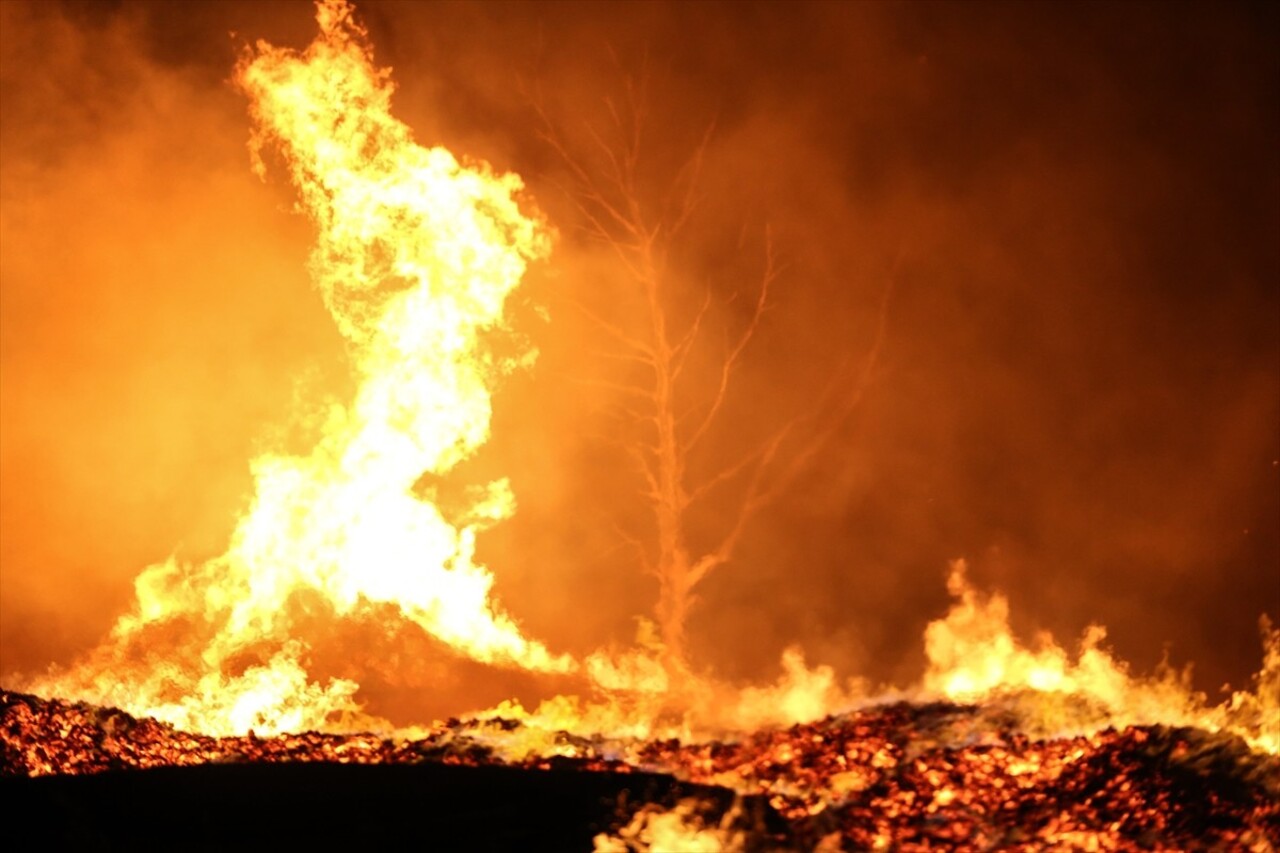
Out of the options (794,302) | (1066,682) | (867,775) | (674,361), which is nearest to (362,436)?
(674,361)

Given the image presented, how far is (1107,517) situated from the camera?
12016 millimetres

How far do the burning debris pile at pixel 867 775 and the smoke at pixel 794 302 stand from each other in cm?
292

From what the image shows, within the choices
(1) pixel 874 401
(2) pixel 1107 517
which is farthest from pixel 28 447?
(2) pixel 1107 517

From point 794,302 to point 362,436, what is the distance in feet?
17.7

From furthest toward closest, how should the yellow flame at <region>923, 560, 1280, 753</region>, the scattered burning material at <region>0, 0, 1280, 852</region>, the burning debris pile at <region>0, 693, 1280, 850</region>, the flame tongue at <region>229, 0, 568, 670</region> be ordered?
the flame tongue at <region>229, 0, 568, 670</region> < the yellow flame at <region>923, 560, 1280, 753</region> < the scattered burning material at <region>0, 0, 1280, 852</region> < the burning debris pile at <region>0, 693, 1280, 850</region>

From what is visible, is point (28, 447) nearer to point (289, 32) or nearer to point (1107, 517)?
point (289, 32)

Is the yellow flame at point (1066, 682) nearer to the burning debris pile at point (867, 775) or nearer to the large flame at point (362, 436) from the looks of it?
the burning debris pile at point (867, 775)

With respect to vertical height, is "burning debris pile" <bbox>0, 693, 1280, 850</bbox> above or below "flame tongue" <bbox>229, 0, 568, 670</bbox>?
below

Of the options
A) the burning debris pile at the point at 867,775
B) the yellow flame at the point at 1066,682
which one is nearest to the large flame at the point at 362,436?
the burning debris pile at the point at 867,775

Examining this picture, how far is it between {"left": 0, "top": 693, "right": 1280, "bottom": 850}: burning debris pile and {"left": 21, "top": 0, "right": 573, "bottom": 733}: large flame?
1.72 m

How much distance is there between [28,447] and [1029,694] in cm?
1130

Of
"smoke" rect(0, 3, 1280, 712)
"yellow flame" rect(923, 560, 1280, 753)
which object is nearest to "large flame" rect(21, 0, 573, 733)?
"smoke" rect(0, 3, 1280, 712)

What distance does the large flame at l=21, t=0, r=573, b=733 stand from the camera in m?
11.0

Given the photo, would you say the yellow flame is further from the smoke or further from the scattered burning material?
the smoke
